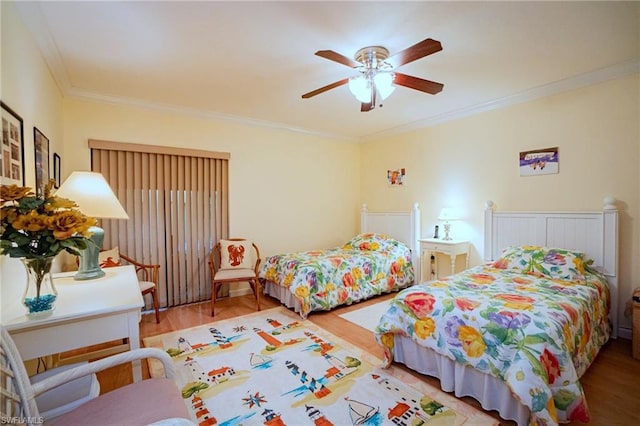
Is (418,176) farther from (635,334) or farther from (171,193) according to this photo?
(171,193)

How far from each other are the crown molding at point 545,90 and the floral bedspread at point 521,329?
1959 mm

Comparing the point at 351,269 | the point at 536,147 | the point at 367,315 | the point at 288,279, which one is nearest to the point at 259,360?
the point at 288,279

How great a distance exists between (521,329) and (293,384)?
156cm

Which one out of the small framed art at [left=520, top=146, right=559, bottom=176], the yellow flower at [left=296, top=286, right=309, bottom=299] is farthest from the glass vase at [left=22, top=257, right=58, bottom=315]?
the small framed art at [left=520, top=146, right=559, bottom=176]

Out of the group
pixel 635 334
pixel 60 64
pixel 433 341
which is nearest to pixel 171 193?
pixel 60 64

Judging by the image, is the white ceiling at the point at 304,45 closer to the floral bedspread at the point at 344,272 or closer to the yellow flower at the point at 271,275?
the floral bedspread at the point at 344,272

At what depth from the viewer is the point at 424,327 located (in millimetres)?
2133

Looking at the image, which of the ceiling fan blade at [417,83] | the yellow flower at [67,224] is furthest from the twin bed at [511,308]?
the yellow flower at [67,224]

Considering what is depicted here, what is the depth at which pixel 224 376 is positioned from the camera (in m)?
2.27

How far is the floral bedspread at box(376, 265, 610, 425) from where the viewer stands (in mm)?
1599

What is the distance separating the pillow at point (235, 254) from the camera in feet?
12.9

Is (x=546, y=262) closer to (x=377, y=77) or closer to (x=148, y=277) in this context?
(x=377, y=77)

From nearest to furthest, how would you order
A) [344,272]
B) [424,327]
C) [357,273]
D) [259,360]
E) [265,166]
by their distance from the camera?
[424,327] → [259,360] → [344,272] → [357,273] → [265,166]

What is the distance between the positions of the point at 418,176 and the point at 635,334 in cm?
290
